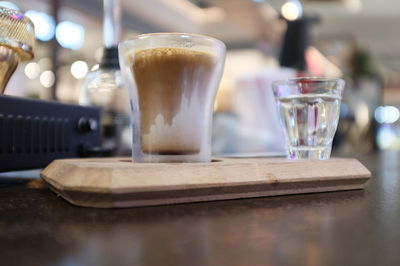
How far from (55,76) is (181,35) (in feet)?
3.20

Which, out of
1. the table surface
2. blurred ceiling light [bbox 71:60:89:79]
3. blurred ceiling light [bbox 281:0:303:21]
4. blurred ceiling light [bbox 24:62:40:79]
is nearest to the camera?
the table surface

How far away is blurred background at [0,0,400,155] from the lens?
5.16ft

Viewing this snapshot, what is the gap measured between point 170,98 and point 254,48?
4.97 meters

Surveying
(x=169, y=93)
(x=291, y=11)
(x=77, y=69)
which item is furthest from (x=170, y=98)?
(x=77, y=69)

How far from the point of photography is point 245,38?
201 inches

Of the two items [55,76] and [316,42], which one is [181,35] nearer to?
[55,76]

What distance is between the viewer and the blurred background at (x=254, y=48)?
1574mm

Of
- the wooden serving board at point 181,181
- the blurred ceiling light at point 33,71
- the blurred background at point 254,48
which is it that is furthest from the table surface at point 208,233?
the blurred ceiling light at point 33,71

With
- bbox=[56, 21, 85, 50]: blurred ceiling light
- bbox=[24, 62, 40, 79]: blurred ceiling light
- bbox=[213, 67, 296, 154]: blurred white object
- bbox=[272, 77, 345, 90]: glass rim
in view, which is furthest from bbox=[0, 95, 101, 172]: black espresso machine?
bbox=[24, 62, 40, 79]: blurred ceiling light

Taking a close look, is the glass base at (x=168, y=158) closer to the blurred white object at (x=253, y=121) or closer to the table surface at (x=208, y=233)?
the table surface at (x=208, y=233)

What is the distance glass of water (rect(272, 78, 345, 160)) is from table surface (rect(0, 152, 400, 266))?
0.16 m

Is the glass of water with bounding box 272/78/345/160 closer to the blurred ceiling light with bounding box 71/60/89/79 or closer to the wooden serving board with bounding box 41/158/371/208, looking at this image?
the wooden serving board with bounding box 41/158/371/208

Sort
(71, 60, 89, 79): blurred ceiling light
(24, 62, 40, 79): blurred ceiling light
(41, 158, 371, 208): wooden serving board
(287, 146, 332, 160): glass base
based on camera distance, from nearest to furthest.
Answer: (41, 158, 371, 208): wooden serving board < (287, 146, 332, 160): glass base < (71, 60, 89, 79): blurred ceiling light < (24, 62, 40, 79): blurred ceiling light

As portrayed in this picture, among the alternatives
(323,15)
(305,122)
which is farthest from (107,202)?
(323,15)
